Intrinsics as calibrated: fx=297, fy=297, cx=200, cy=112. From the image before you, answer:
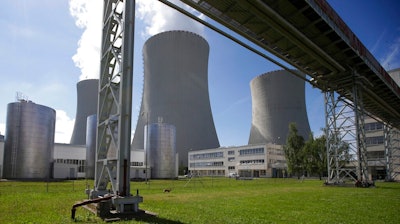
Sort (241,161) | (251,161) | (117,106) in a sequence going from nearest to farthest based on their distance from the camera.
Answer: (117,106) < (251,161) < (241,161)

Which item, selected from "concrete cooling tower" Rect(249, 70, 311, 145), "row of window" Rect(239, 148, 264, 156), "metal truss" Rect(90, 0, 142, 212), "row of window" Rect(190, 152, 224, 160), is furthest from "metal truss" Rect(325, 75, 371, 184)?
"row of window" Rect(190, 152, 224, 160)

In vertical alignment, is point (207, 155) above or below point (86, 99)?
below

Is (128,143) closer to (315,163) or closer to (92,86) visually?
(315,163)

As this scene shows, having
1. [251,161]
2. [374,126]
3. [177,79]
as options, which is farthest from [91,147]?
[374,126]

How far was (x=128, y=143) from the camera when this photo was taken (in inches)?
349

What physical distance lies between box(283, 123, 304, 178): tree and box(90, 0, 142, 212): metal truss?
145 feet

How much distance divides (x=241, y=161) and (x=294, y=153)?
30.4m

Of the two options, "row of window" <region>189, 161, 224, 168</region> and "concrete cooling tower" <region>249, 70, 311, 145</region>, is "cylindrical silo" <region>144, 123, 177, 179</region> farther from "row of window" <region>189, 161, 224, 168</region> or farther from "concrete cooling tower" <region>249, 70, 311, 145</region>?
"row of window" <region>189, 161, 224, 168</region>

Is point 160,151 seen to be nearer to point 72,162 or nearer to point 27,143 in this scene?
point 72,162

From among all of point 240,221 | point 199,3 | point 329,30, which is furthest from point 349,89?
point 240,221

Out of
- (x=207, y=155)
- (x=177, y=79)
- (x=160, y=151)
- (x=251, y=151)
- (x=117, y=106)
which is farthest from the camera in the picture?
(x=207, y=155)

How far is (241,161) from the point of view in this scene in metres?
80.4

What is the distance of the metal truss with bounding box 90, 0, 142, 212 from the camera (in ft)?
28.3

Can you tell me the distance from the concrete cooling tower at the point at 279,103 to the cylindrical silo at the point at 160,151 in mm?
21170
